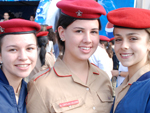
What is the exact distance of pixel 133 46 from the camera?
1.56 meters

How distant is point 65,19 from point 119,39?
0.56 metres

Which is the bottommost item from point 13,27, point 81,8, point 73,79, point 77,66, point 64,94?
point 64,94

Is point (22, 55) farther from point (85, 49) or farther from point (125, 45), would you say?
point (125, 45)

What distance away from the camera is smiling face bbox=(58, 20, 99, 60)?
168 centimetres

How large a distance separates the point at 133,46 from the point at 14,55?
102cm

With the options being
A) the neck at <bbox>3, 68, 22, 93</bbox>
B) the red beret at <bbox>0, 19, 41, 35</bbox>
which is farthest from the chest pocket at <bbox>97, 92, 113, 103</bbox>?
the red beret at <bbox>0, 19, 41, 35</bbox>

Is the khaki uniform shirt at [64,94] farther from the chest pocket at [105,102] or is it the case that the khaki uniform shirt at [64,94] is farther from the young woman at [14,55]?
the young woman at [14,55]

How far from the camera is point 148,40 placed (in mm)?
1590

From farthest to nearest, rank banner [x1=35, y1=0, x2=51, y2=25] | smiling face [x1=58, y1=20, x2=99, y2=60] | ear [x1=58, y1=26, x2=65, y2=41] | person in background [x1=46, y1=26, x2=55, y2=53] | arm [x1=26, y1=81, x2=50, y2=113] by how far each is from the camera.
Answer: banner [x1=35, y1=0, x2=51, y2=25] → person in background [x1=46, y1=26, x2=55, y2=53] → ear [x1=58, y1=26, x2=65, y2=41] → smiling face [x1=58, y1=20, x2=99, y2=60] → arm [x1=26, y1=81, x2=50, y2=113]

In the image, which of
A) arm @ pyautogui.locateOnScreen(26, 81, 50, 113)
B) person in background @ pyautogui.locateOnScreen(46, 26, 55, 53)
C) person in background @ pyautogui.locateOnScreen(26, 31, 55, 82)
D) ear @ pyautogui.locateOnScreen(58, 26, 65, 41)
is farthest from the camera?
person in background @ pyautogui.locateOnScreen(46, 26, 55, 53)

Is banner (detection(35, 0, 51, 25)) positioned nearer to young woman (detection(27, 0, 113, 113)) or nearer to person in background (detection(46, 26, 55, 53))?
person in background (detection(46, 26, 55, 53))

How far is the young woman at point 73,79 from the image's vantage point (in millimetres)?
1605

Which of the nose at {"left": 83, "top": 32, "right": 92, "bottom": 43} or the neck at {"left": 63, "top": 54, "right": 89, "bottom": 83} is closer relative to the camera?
the nose at {"left": 83, "top": 32, "right": 92, "bottom": 43}

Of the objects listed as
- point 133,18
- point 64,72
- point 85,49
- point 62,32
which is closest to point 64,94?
point 64,72
